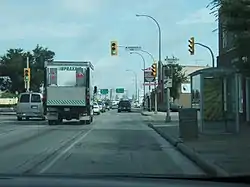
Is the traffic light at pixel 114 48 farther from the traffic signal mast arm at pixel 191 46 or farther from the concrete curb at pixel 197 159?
the concrete curb at pixel 197 159

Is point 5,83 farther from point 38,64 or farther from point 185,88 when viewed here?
point 185,88

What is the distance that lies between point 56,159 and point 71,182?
40.2 ft

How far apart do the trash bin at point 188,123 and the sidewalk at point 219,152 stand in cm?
29

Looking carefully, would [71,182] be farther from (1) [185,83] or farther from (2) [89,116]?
(1) [185,83]

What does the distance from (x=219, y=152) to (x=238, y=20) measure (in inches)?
147

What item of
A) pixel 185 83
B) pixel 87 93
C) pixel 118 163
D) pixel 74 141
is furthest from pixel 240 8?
pixel 185 83

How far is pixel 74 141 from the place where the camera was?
2264cm

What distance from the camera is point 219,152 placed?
654 inches

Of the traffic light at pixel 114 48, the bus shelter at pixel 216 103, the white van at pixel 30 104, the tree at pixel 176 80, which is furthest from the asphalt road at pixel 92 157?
the tree at pixel 176 80

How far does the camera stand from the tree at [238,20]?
597 inches

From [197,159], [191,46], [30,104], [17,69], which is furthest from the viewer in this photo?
[17,69]

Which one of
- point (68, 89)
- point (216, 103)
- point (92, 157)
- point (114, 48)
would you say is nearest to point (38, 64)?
point (114, 48)

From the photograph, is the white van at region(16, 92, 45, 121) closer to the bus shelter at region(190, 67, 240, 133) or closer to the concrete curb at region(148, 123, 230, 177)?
the bus shelter at region(190, 67, 240, 133)

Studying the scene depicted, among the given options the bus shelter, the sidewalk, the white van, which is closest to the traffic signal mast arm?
the white van
